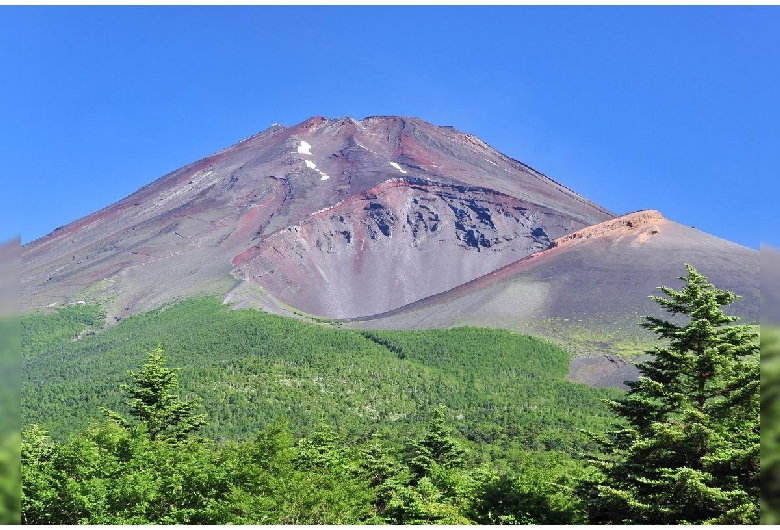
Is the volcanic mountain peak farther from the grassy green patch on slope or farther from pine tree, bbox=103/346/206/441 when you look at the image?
pine tree, bbox=103/346/206/441

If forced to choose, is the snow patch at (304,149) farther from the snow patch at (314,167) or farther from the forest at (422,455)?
the forest at (422,455)

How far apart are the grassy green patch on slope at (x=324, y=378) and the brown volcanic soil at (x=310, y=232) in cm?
2029

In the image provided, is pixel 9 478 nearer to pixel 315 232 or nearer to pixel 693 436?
pixel 693 436

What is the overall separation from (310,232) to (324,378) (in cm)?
8016

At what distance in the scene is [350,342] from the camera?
91812 mm

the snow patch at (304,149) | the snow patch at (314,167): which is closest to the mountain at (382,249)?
the snow patch at (304,149)

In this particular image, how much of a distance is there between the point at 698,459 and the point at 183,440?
793 inches

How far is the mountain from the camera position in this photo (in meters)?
110

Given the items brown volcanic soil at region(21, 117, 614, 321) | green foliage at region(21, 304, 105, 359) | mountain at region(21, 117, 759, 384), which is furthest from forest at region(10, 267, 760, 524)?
brown volcanic soil at region(21, 117, 614, 321)

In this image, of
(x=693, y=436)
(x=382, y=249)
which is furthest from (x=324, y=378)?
(x=382, y=249)

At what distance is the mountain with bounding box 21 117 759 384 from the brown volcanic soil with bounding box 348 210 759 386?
1.25 ft

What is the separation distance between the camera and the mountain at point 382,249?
362 ft

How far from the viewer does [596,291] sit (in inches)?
4387

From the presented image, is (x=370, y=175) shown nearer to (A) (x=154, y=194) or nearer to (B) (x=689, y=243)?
(A) (x=154, y=194)
